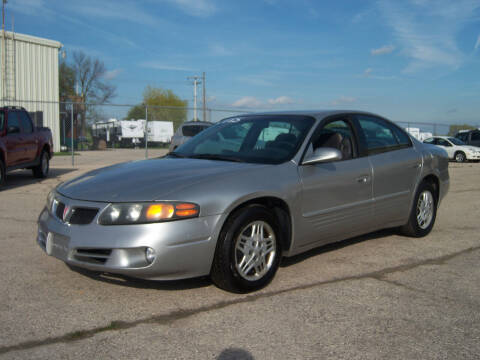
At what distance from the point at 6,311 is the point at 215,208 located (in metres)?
1.62

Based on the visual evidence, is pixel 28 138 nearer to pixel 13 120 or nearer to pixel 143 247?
pixel 13 120

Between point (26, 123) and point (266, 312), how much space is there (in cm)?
1023

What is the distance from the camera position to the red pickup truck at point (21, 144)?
10.6 m

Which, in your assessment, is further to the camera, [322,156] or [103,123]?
[103,123]

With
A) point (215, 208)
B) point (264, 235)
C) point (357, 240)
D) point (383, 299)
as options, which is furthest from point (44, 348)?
point (357, 240)

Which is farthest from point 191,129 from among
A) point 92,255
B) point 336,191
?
point 92,255

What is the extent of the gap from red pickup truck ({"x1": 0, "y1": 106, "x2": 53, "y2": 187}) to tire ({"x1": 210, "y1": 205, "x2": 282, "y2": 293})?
8.17 meters

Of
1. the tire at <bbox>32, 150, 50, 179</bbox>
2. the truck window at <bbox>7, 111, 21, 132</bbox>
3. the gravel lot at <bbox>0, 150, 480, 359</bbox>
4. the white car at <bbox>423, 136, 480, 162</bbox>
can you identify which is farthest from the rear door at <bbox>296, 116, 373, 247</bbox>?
the white car at <bbox>423, 136, 480, 162</bbox>

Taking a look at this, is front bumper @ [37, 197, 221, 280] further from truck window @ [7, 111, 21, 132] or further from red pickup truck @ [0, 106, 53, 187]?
truck window @ [7, 111, 21, 132]

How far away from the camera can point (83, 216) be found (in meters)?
3.61

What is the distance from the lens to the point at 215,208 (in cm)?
359

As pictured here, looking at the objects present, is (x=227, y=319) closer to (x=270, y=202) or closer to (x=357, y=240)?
(x=270, y=202)

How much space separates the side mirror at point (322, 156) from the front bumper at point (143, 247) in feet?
3.86

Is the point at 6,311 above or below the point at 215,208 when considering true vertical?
below
